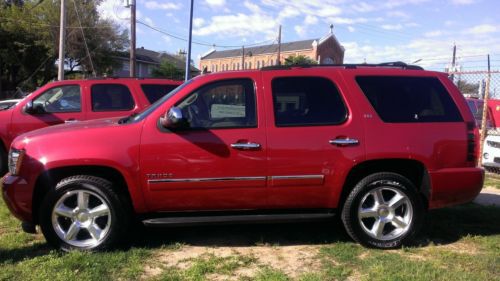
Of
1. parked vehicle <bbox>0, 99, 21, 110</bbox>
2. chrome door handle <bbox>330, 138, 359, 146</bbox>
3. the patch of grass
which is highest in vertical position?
parked vehicle <bbox>0, 99, 21, 110</bbox>

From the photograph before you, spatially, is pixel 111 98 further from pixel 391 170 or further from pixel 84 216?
pixel 391 170

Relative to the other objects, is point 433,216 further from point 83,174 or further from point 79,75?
point 79,75

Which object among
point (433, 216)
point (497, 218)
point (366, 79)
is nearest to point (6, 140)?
point (366, 79)

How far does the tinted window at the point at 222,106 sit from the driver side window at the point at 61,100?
13.9ft

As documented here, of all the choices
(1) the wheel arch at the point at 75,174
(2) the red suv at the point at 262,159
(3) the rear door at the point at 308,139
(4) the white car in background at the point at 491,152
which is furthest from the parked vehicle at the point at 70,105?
(4) the white car in background at the point at 491,152

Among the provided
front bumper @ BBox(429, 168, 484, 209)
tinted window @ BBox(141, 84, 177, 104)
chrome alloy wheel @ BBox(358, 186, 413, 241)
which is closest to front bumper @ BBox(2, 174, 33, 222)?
chrome alloy wheel @ BBox(358, 186, 413, 241)

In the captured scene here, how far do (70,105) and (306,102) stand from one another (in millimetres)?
5013

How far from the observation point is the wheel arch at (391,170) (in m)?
4.93

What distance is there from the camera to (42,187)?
4.75m

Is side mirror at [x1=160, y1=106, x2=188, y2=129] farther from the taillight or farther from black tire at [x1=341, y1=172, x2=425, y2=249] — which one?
the taillight

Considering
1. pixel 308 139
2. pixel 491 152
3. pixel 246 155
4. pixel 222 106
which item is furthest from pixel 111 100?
pixel 491 152

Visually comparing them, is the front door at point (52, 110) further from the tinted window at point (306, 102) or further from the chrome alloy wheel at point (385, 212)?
the chrome alloy wheel at point (385, 212)

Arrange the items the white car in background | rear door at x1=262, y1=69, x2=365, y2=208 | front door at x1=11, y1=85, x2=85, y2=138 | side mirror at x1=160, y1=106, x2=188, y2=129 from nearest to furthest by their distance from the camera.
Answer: side mirror at x1=160, y1=106, x2=188, y2=129 → rear door at x1=262, y1=69, x2=365, y2=208 → front door at x1=11, y1=85, x2=85, y2=138 → the white car in background

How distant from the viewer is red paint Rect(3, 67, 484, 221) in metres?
4.58
